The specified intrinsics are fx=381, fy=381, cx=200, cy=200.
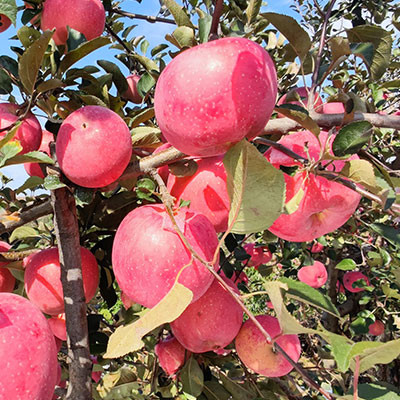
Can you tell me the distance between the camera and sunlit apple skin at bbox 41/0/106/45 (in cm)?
100

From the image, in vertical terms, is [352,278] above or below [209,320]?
below

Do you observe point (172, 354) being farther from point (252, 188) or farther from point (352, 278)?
point (352, 278)

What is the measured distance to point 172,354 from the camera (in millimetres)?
1057

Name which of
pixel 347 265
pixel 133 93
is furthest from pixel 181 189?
pixel 347 265

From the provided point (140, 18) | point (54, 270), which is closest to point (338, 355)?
point (54, 270)

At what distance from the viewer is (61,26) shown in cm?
100

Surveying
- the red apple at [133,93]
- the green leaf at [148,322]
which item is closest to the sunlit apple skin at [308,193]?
the green leaf at [148,322]

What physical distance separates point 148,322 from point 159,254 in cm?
17

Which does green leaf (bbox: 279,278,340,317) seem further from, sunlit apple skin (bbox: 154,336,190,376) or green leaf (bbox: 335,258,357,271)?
green leaf (bbox: 335,258,357,271)

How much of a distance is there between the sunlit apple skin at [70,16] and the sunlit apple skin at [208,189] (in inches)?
22.3

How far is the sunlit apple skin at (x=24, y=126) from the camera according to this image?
0.82 meters

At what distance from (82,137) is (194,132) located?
9.4 inches

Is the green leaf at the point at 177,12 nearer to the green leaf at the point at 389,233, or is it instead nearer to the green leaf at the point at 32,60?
→ the green leaf at the point at 32,60

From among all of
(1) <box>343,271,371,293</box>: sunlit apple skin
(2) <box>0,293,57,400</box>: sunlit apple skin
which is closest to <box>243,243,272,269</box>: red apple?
(1) <box>343,271,371,293</box>: sunlit apple skin
